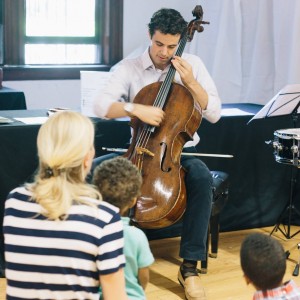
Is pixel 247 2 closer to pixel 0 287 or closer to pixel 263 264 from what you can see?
pixel 0 287

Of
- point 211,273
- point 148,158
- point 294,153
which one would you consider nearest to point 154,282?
point 211,273

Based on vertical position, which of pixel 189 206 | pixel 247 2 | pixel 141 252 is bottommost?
pixel 189 206

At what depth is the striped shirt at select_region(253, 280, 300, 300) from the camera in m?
1.69

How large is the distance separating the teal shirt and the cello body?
80 centimetres

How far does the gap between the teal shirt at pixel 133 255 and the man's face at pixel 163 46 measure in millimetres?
1317

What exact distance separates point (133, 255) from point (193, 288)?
3.65 ft

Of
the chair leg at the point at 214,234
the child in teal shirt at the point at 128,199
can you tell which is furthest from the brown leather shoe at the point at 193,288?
the child in teal shirt at the point at 128,199

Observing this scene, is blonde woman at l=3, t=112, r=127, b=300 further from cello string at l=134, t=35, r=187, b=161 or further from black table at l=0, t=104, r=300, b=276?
black table at l=0, t=104, r=300, b=276

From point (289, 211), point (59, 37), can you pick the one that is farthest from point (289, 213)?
point (59, 37)

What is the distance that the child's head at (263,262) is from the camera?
1.67m

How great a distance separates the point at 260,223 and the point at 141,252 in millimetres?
2206

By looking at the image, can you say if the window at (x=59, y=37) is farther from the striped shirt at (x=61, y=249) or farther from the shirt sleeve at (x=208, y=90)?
the striped shirt at (x=61, y=249)

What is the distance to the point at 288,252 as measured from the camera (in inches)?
133

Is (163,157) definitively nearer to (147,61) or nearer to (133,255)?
(147,61)
